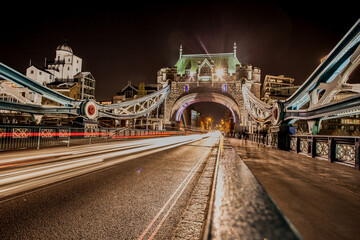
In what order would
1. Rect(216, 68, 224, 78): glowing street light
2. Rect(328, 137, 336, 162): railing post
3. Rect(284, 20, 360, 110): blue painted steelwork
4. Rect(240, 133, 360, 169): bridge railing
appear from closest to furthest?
1. Rect(240, 133, 360, 169): bridge railing
2. Rect(328, 137, 336, 162): railing post
3. Rect(284, 20, 360, 110): blue painted steelwork
4. Rect(216, 68, 224, 78): glowing street light

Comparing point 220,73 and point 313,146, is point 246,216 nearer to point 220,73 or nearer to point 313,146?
point 313,146

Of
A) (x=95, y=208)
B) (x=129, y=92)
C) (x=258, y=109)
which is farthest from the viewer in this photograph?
(x=129, y=92)

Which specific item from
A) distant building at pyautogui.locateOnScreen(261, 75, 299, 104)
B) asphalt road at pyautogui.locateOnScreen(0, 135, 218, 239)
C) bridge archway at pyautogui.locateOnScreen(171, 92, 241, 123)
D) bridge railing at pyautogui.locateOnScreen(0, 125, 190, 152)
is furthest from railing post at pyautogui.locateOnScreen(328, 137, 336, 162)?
distant building at pyautogui.locateOnScreen(261, 75, 299, 104)

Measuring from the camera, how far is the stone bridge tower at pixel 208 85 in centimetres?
3891

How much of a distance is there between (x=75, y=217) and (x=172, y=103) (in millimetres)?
38102

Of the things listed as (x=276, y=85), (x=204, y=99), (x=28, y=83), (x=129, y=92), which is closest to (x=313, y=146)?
(x=28, y=83)

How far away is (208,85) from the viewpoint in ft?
131

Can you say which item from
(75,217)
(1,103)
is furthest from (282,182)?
(1,103)

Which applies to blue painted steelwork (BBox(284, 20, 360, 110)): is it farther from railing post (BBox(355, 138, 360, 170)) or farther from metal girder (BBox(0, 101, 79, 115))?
metal girder (BBox(0, 101, 79, 115))

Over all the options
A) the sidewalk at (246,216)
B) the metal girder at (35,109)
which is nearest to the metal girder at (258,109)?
the sidewalk at (246,216)

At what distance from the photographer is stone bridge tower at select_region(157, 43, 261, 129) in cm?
3891

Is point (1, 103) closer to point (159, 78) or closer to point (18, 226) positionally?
point (18, 226)

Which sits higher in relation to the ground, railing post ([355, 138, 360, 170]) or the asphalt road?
railing post ([355, 138, 360, 170])

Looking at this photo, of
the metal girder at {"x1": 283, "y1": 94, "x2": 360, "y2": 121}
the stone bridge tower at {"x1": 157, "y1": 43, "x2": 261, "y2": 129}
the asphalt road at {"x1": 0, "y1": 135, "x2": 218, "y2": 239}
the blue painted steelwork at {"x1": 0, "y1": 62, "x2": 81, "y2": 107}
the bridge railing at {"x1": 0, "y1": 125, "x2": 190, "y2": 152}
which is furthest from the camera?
the stone bridge tower at {"x1": 157, "y1": 43, "x2": 261, "y2": 129}
